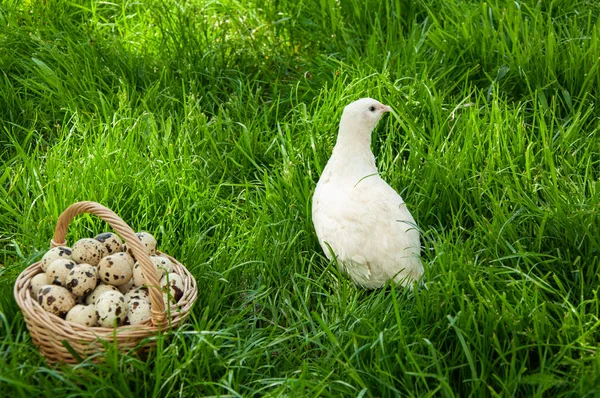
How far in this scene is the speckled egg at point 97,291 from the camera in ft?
9.63

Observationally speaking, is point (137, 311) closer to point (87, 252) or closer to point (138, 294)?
point (138, 294)

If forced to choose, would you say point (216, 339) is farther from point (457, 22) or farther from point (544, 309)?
point (457, 22)

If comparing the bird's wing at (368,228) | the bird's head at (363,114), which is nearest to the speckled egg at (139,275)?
the bird's wing at (368,228)

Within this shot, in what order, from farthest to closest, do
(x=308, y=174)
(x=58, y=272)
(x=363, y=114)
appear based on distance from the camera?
(x=308, y=174) → (x=363, y=114) → (x=58, y=272)

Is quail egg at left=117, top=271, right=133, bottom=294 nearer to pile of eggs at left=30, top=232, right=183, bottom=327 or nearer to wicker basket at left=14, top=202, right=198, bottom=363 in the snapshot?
pile of eggs at left=30, top=232, right=183, bottom=327

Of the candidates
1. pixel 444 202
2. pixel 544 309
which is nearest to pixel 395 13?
pixel 444 202

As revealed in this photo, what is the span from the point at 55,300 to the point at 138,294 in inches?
11.2

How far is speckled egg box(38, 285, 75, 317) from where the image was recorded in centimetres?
284

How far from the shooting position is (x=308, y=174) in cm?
382

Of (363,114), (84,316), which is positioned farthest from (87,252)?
(363,114)

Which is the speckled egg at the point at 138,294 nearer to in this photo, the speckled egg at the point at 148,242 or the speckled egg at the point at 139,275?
the speckled egg at the point at 139,275

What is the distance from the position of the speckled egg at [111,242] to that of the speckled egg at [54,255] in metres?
0.14

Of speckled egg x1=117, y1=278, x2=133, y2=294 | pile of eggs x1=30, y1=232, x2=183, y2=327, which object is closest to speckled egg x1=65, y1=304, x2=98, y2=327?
pile of eggs x1=30, y1=232, x2=183, y2=327

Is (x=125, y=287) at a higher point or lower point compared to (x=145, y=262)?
lower
